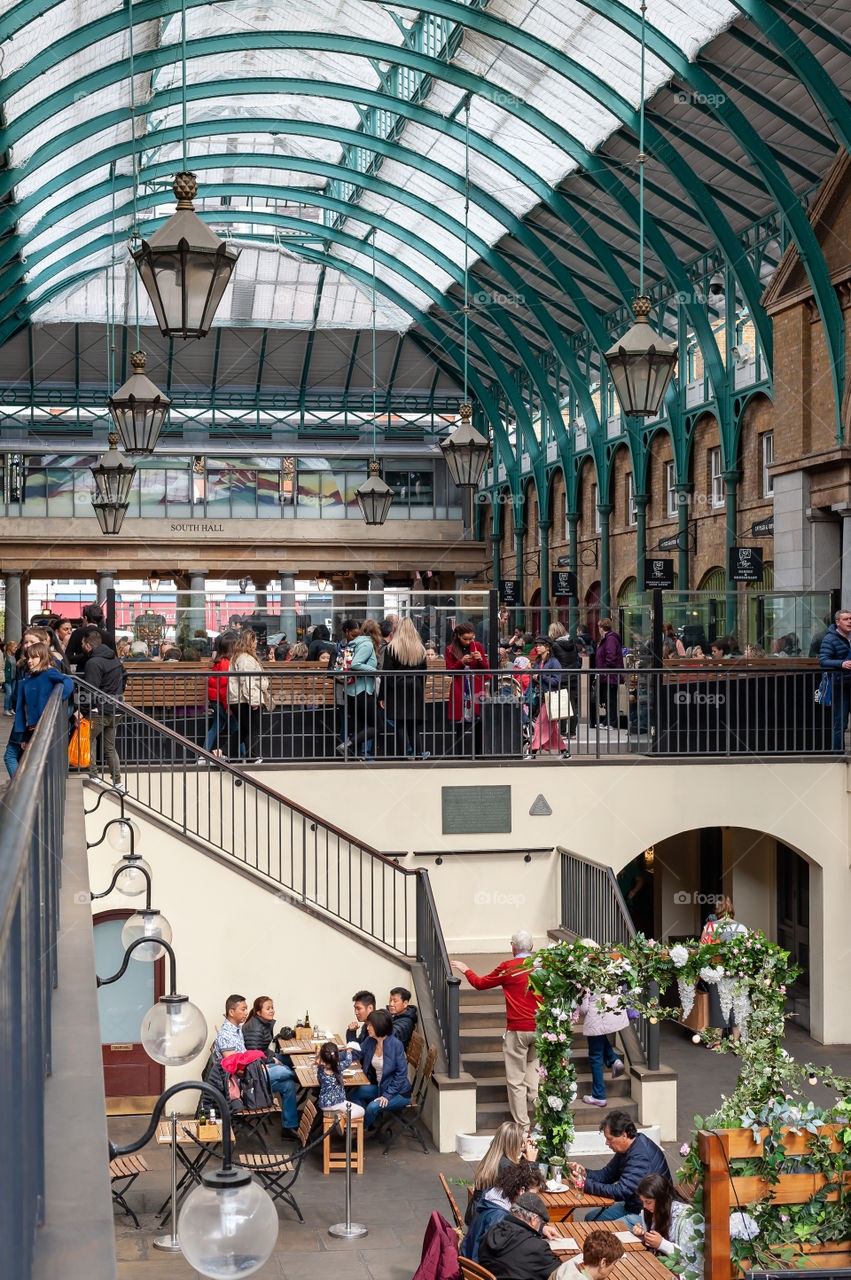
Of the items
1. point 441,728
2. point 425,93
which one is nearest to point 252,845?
point 441,728

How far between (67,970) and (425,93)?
25.8 m

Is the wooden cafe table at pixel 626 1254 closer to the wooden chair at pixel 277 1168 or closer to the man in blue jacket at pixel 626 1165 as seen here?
the man in blue jacket at pixel 626 1165

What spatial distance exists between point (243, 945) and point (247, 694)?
2.85 m

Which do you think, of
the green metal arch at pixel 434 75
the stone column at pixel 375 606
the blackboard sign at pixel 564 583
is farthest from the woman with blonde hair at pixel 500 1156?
the blackboard sign at pixel 564 583

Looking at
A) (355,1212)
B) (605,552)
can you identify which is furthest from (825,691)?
(605,552)

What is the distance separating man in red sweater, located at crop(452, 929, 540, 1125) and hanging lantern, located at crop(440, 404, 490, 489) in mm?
5289

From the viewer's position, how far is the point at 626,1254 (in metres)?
8.54

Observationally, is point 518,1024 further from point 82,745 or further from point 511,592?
point 511,592

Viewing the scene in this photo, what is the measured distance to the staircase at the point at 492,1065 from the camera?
13.4 meters

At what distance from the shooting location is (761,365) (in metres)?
25.8

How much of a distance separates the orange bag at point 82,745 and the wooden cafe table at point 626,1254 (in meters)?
6.88

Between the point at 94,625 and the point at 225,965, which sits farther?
the point at 94,625

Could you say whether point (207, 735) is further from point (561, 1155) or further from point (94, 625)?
point (561, 1155)

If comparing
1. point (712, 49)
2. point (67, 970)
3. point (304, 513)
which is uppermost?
point (712, 49)
